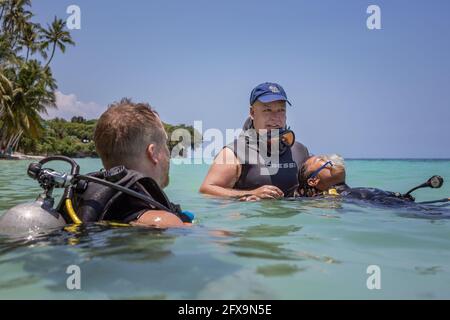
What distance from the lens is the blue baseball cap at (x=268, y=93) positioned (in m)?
5.83

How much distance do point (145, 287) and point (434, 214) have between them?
355 cm

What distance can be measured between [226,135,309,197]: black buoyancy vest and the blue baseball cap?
61 cm

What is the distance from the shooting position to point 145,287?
72.4 inches

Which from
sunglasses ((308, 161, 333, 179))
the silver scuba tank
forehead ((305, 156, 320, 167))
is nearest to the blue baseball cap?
forehead ((305, 156, 320, 167))

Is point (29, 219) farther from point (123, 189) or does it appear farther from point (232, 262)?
point (232, 262)

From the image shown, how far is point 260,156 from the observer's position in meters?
6.01

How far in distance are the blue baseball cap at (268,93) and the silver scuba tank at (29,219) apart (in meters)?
3.72

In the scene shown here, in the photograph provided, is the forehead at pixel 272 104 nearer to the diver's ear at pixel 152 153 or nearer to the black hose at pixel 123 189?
the diver's ear at pixel 152 153

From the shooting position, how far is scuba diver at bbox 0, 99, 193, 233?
2.61m

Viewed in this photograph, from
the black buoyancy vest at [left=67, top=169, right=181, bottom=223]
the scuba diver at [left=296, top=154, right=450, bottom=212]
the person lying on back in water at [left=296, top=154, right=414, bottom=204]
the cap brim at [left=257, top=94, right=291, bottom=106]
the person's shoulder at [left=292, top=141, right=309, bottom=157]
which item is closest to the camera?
the black buoyancy vest at [left=67, top=169, right=181, bottom=223]

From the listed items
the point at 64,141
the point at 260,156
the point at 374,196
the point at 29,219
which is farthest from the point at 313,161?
the point at 64,141

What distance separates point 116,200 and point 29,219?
1.66ft

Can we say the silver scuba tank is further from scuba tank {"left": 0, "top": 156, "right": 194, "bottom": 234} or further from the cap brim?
the cap brim
